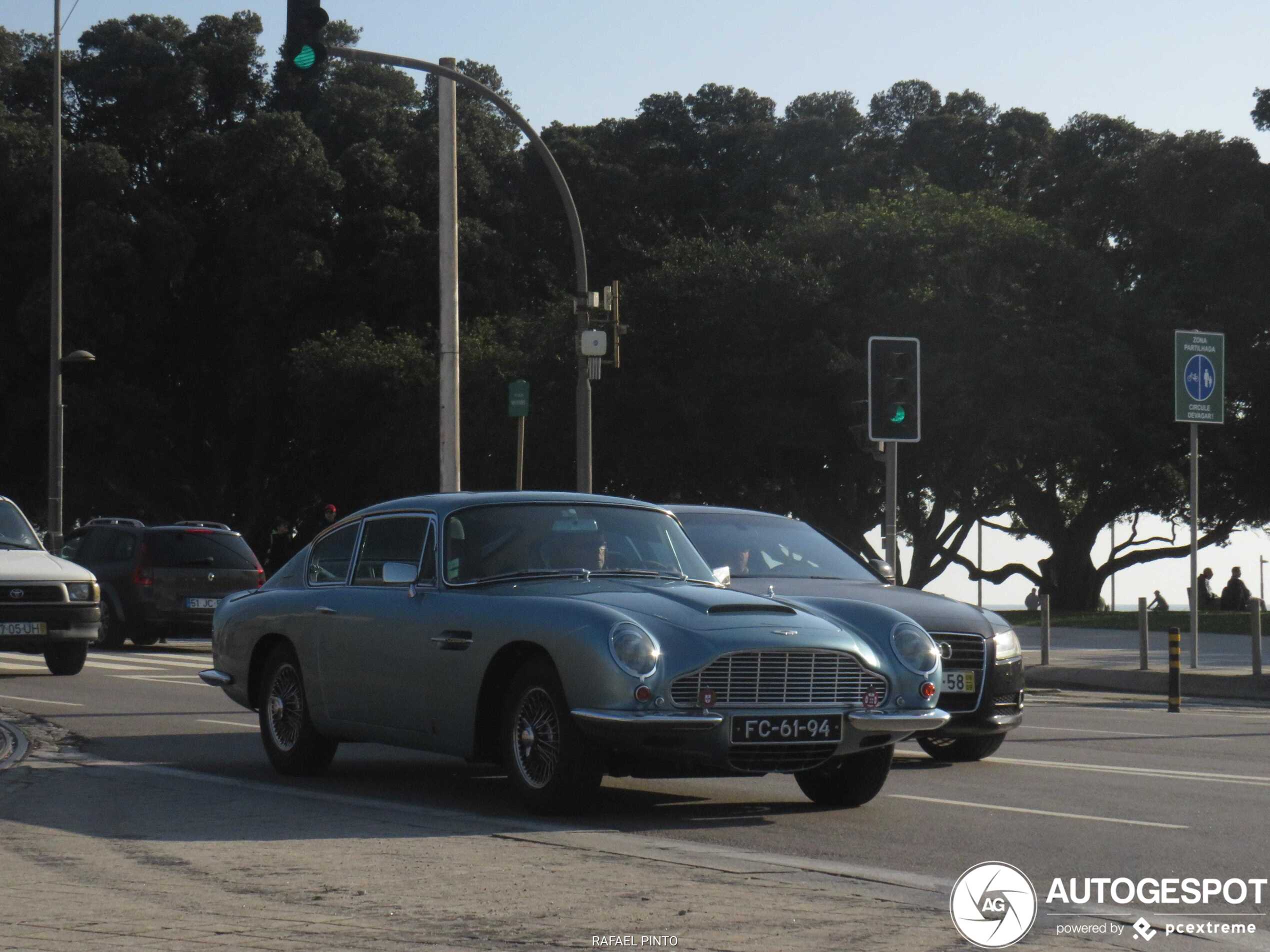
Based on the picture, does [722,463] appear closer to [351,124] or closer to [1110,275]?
[1110,275]

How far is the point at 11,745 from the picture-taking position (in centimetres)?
1282

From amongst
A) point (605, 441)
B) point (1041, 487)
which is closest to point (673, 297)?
point (605, 441)

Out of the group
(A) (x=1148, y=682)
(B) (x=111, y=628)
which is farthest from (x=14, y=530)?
(A) (x=1148, y=682)

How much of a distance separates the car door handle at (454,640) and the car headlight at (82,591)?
37.7 feet

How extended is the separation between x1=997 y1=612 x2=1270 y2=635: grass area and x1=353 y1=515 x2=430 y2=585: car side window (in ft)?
78.0

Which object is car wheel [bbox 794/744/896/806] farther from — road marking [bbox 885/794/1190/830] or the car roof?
the car roof

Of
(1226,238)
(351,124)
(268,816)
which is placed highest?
(351,124)

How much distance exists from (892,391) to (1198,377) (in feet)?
17.5

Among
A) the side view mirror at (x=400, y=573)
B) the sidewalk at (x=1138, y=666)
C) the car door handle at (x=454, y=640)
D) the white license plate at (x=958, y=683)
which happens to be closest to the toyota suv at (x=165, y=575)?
the sidewalk at (x=1138, y=666)

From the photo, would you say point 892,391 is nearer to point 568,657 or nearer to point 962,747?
point 962,747

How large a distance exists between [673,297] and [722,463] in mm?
4097

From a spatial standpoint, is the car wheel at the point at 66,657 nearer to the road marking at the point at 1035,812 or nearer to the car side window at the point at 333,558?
the car side window at the point at 333,558

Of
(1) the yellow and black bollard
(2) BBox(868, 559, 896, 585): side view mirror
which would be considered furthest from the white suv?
(1) the yellow and black bollard

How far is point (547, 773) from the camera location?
9234 millimetres
